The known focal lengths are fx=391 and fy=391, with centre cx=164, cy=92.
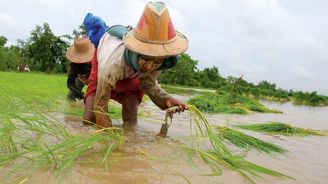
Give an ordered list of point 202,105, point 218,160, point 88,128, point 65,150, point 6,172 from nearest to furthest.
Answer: point 6,172 < point 65,150 < point 218,160 < point 88,128 < point 202,105

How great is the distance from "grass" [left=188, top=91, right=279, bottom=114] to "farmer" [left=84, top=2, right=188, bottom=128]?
3.20 m

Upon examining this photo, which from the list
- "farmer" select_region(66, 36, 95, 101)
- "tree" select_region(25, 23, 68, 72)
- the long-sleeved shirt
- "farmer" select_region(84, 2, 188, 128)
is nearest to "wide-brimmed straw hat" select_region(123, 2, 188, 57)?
"farmer" select_region(84, 2, 188, 128)

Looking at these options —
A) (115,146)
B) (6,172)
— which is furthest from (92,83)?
(6,172)

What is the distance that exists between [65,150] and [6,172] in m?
0.34

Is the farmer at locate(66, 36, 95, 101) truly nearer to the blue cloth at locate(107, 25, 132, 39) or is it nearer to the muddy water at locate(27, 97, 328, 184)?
the muddy water at locate(27, 97, 328, 184)

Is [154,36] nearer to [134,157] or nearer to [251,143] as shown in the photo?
[134,157]

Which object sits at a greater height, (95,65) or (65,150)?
(95,65)

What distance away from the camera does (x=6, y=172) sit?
168 cm

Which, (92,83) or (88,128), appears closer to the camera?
(88,128)

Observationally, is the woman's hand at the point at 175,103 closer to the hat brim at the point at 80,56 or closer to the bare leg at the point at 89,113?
the bare leg at the point at 89,113

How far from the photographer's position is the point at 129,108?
3.50 m

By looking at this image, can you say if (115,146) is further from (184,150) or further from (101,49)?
(101,49)

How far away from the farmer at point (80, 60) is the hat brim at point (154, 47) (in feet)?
8.34

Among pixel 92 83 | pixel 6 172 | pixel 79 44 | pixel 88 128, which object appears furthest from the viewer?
pixel 79 44
